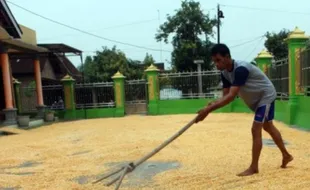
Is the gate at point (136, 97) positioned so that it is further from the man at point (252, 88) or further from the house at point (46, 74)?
the man at point (252, 88)

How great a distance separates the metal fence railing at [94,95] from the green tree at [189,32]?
26.9 feet

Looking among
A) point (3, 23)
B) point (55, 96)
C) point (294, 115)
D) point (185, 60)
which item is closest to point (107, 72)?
point (185, 60)

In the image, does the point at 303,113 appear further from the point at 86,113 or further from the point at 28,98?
the point at 28,98

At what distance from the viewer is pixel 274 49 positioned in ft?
81.8

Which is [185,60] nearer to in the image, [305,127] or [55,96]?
[55,96]

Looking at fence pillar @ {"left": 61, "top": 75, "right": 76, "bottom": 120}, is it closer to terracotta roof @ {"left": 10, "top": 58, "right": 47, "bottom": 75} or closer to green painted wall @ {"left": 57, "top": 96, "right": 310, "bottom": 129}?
green painted wall @ {"left": 57, "top": 96, "right": 310, "bottom": 129}

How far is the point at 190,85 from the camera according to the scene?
16312 mm

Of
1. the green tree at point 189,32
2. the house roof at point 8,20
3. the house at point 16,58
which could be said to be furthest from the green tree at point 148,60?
the house roof at point 8,20

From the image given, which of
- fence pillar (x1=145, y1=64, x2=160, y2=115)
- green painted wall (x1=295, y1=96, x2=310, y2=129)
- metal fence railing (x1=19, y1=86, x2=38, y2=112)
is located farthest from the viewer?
metal fence railing (x1=19, y1=86, x2=38, y2=112)

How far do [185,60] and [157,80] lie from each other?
8085 millimetres

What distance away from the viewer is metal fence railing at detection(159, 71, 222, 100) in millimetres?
15977

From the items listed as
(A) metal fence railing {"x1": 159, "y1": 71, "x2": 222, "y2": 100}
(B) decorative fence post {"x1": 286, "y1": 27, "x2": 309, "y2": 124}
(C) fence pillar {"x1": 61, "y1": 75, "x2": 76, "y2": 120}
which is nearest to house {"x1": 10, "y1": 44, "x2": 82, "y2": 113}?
(C) fence pillar {"x1": 61, "y1": 75, "x2": 76, "y2": 120}

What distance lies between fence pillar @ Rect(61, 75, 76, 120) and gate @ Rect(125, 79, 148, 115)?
8.75 ft

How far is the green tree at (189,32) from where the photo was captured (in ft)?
79.6
